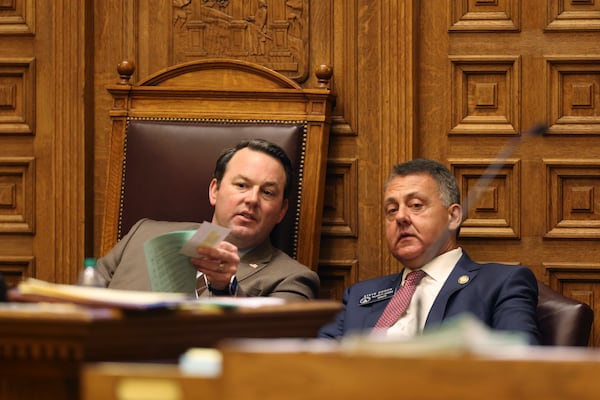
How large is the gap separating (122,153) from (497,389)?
252 centimetres

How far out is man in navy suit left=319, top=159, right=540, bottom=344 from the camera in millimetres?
2982

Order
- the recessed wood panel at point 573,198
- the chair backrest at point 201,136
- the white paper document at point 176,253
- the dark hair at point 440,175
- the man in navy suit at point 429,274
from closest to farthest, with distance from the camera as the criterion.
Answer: the white paper document at point 176,253 < the man in navy suit at point 429,274 < the dark hair at point 440,175 < the chair backrest at point 201,136 < the recessed wood panel at point 573,198

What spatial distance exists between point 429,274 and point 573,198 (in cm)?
75

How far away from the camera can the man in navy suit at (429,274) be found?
2.98m

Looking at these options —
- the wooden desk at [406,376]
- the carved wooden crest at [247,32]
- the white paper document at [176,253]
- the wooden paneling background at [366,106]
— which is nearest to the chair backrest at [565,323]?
the wooden paneling background at [366,106]

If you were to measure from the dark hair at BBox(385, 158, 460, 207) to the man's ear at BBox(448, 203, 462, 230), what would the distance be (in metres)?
0.02

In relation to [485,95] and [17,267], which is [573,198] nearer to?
[485,95]

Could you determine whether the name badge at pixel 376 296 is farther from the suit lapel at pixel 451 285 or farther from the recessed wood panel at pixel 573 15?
the recessed wood panel at pixel 573 15

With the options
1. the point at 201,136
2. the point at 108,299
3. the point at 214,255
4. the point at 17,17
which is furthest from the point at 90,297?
the point at 17,17

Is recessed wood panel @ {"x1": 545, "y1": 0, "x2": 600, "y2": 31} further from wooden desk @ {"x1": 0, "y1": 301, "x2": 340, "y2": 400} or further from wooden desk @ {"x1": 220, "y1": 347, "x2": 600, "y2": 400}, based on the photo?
wooden desk @ {"x1": 220, "y1": 347, "x2": 600, "y2": 400}

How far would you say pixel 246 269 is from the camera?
3170 millimetres

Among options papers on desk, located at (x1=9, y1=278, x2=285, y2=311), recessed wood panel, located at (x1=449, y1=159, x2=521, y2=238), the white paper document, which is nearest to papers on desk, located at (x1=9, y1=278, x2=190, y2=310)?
papers on desk, located at (x1=9, y1=278, x2=285, y2=311)

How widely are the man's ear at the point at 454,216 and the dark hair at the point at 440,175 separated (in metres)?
0.02

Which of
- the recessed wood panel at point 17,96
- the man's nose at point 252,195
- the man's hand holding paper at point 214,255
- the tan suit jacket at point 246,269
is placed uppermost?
the recessed wood panel at point 17,96
